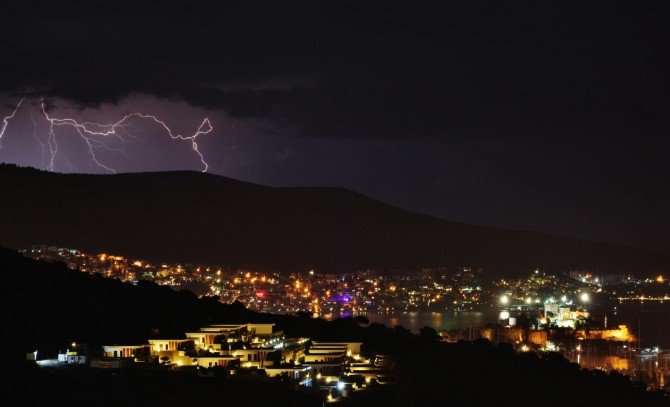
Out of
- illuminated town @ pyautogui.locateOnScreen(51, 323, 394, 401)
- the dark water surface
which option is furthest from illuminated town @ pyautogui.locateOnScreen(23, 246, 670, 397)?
the dark water surface

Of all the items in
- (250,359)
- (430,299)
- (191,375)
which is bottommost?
(191,375)

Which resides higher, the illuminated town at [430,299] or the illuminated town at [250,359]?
the illuminated town at [430,299]

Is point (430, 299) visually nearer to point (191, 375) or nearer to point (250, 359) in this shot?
point (250, 359)

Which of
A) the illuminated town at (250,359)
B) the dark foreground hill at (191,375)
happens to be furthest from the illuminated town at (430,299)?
the dark foreground hill at (191,375)

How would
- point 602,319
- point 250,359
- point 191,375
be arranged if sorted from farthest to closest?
point 602,319, point 250,359, point 191,375

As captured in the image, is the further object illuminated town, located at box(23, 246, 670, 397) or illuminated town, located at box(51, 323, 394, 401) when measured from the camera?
illuminated town, located at box(23, 246, 670, 397)

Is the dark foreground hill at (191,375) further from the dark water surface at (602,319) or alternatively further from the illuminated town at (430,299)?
the dark water surface at (602,319)

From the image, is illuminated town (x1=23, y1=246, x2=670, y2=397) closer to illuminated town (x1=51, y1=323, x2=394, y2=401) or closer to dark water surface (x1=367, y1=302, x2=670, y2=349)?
illuminated town (x1=51, y1=323, x2=394, y2=401)

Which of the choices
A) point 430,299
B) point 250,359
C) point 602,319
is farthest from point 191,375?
point 430,299
